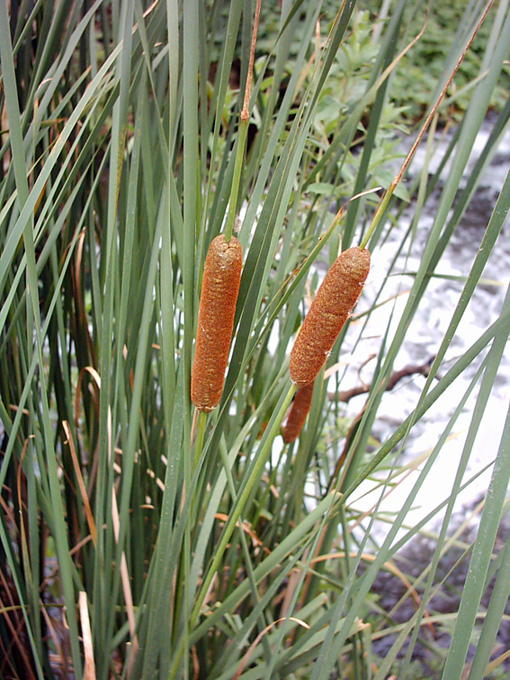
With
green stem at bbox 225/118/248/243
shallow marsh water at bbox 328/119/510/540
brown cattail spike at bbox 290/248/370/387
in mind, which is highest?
green stem at bbox 225/118/248/243

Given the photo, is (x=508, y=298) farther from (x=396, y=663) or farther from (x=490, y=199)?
(x=490, y=199)

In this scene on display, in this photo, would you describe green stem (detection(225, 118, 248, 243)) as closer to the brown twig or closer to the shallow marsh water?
the brown twig

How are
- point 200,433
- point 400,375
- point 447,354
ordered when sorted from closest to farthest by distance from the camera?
point 200,433 < point 400,375 < point 447,354

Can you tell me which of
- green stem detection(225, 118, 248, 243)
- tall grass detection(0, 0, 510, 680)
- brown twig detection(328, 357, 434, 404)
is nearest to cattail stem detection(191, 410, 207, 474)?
tall grass detection(0, 0, 510, 680)

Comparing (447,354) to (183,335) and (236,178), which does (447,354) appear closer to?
(183,335)

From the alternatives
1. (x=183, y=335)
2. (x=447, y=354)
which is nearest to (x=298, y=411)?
(x=183, y=335)

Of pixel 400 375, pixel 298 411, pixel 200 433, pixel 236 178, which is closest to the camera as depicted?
pixel 236 178

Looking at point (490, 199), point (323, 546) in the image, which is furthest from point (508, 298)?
point (490, 199)
